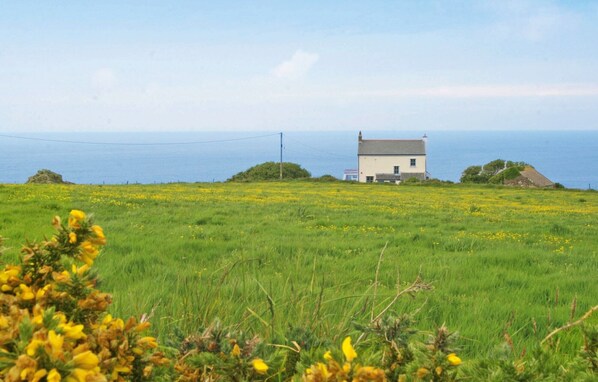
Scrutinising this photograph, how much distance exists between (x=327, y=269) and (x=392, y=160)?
2760 inches

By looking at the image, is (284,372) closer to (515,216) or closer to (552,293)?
(552,293)

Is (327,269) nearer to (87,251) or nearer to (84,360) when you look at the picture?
(87,251)

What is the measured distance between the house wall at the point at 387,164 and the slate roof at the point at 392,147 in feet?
1.95

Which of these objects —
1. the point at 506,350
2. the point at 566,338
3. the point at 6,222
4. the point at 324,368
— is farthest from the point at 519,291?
the point at 6,222

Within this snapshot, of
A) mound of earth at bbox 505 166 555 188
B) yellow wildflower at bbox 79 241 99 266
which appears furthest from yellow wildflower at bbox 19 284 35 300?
mound of earth at bbox 505 166 555 188

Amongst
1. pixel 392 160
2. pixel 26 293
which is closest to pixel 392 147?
pixel 392 160

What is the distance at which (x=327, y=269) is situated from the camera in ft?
26.1

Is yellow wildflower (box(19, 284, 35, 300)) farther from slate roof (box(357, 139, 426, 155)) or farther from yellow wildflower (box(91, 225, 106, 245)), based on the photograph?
slate roof (box(357, 139, 426, 155))

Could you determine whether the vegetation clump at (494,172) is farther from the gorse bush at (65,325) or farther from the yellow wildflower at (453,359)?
the gorse bush at (65,325)

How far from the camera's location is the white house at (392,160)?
75.9 meters

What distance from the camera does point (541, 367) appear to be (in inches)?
82.3

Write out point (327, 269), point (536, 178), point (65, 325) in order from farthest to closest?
1. point (536, 178)
2. point (327, 269)
3. point (65, 325)

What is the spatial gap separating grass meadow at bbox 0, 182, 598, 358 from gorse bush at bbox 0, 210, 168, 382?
0.28 meters

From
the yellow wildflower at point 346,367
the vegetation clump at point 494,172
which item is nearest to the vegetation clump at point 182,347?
the yellow wildflower at point 346,367
